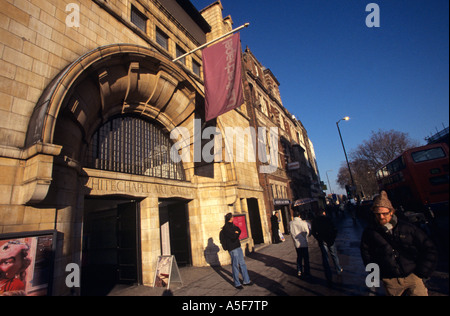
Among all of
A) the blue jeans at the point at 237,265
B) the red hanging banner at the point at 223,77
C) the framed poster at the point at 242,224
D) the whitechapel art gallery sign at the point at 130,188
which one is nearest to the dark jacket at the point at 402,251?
the blue jeans at the point at 237,265

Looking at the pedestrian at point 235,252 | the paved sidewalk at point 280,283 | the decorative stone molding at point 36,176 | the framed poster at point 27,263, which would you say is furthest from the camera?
the pedestrian at point 235,252

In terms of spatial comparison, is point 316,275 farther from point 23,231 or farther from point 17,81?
point 17,81

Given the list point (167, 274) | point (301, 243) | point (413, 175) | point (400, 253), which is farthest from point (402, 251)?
point (413, 175)

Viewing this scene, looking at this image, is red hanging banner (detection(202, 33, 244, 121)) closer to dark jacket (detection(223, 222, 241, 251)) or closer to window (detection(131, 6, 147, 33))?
window (detection(131, 6, 147, 33))

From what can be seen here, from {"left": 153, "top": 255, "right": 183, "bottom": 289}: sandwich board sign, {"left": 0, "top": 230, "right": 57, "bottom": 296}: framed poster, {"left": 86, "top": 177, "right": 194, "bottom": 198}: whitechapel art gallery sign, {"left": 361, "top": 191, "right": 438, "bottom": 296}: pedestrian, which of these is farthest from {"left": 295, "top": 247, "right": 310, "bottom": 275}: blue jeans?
{"left": 0, "top": 230, "right": 57, "bottom": 296}: framed poster

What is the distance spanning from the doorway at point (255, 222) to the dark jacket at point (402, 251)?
10.7 meters

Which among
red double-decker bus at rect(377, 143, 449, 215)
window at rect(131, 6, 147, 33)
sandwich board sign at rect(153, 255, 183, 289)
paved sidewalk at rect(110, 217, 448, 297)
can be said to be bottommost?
paved sidewalk at rect(110, 217, 448, 297)

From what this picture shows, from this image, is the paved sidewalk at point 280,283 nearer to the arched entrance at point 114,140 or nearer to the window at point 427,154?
the arched entrance at point 114,140

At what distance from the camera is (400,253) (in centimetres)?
Result: 290

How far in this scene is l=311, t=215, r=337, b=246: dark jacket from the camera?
5.58 m

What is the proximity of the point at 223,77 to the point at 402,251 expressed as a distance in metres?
7.28

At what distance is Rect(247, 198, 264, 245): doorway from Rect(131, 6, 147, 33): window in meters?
11.0

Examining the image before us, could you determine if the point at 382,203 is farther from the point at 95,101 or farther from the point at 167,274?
the point at 95,101

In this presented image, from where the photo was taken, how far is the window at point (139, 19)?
28.0 ft
